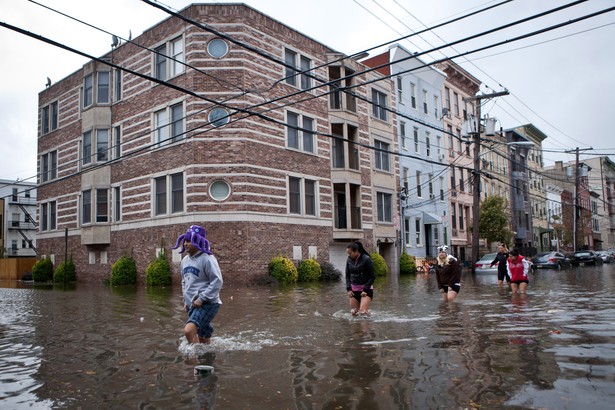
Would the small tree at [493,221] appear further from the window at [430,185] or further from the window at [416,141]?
the window at [416,141]

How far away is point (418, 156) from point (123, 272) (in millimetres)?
23406

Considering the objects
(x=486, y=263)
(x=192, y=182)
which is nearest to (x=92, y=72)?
(x=192, y=182)

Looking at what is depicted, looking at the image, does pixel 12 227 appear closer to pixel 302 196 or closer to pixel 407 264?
pixel 407 264

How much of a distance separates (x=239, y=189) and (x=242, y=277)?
3946mm

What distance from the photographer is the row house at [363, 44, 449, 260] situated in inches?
1512

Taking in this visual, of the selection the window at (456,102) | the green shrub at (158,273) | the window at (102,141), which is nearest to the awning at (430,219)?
the window at (456,102)

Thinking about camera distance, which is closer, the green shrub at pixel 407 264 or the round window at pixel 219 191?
the round window at pixel 219 191

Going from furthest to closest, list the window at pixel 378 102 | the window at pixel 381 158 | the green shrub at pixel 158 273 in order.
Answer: the window at pixel 378 102 < the window at pixel 381 158 < the green shrub at pixel 158 273

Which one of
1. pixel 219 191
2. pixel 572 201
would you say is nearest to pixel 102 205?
pixel 219 191

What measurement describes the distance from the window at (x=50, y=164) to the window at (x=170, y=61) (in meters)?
11.1

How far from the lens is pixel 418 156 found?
40.6 metres

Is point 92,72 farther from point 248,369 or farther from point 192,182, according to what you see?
point 248,369

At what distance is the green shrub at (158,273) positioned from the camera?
2444 centimetres

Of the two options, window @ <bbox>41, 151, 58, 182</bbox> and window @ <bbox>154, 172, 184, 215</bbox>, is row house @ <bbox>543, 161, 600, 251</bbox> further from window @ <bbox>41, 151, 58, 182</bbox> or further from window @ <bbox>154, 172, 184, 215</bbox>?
window @ <bbox>41, 151, 58, 182</bbox>
